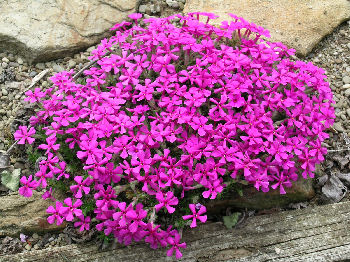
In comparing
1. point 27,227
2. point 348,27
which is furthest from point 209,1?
point 27,227

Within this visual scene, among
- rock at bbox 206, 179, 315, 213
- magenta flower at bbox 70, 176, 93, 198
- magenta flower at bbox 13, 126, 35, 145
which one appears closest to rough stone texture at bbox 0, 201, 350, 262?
rock at bbox 206, 179, 315, 213

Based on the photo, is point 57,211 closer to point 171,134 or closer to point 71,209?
point 71,209

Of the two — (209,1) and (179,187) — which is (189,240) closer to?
(179,187)

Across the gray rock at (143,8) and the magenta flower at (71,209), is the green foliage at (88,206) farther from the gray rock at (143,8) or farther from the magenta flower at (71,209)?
the gray rock at (143,8)

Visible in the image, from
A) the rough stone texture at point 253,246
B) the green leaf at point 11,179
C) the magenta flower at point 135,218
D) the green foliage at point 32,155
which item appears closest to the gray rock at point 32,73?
the green foliage at point 32,155

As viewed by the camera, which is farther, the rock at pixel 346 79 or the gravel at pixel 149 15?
the rock at pixel 346 79

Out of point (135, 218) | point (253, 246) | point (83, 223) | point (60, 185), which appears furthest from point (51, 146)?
point (253, 246)
